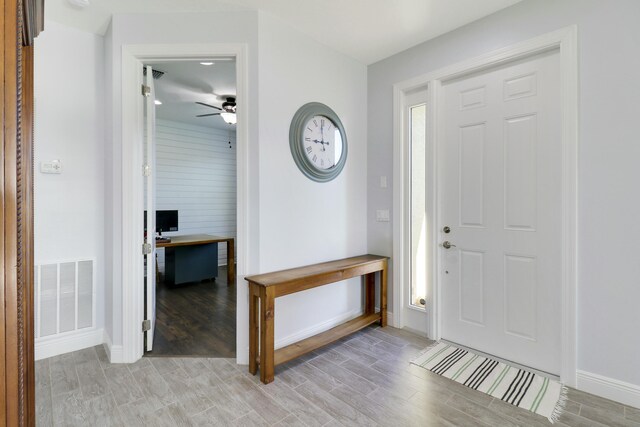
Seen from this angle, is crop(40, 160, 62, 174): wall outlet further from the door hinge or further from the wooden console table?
the wooden console table

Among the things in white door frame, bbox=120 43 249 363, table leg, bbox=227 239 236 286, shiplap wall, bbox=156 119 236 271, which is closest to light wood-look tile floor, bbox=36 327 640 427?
white door frame, bbox=120 43 249 363

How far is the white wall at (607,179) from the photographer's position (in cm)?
184

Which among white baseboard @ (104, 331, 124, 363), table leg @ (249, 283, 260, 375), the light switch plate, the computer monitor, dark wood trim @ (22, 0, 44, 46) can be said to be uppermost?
dark wood trim @ (22, 0, 44, 46)

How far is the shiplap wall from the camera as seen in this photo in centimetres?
539

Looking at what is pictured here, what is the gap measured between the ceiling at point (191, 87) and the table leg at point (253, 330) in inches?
72.3

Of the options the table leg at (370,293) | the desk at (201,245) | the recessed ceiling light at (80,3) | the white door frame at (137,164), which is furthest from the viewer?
the desk at (201,245)

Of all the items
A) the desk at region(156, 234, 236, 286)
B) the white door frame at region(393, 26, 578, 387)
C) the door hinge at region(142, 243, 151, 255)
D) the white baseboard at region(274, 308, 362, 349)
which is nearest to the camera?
the white door frame at region(393, 26, 578, 387)

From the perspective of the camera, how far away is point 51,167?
7.98 feet

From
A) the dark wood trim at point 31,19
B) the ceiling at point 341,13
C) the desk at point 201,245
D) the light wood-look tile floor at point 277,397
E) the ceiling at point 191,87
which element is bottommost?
the light wood-look tile floor at point 277,397

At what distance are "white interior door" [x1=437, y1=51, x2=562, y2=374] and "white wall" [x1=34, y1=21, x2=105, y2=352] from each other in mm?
2997

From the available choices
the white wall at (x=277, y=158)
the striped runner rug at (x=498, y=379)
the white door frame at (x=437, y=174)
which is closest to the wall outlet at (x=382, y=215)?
the white door frame at (x=437, y=174)

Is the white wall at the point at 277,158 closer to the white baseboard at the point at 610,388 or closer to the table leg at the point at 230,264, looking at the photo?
the white baseboard at the point at 610,388

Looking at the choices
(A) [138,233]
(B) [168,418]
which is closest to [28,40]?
(A) [138,233]

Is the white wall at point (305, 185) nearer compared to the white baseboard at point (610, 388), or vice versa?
the white baseboard at point (610, 388)
